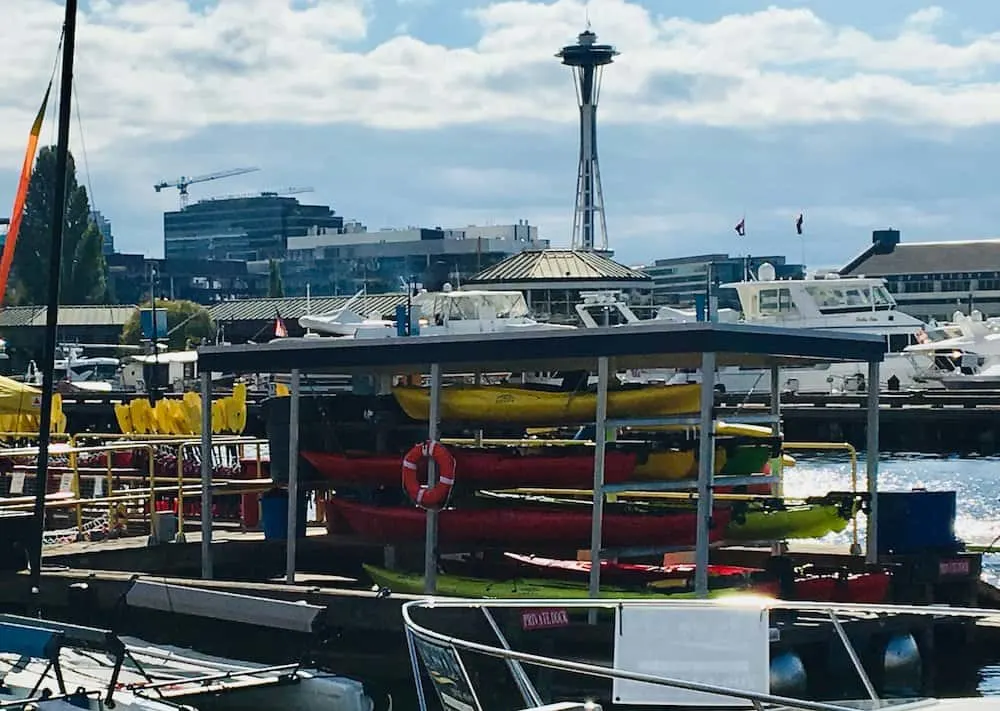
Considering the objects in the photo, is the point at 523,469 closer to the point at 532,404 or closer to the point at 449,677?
the point at 532,404

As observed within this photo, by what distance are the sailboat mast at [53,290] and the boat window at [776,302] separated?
56.4m

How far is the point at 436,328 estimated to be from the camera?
7262 centimetres

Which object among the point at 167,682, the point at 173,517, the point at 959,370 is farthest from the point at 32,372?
the point at 167,682

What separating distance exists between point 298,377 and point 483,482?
2.55 m

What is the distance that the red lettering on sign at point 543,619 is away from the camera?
14.5m

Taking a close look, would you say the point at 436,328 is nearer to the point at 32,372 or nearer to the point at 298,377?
the point at 32,372

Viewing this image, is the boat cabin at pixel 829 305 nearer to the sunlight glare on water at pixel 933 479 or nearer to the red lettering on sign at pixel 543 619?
the sunlight glare on water at pixel 933 479

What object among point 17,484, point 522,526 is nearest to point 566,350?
point 522,526

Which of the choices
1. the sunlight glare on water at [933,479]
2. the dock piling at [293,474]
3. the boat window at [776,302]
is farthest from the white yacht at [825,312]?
the dock piling at [293,474]

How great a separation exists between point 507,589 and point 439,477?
1382 mm

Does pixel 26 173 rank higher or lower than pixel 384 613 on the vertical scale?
higher

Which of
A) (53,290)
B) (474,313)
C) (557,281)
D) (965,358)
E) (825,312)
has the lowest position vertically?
(965,358)

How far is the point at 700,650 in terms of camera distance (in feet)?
34.2

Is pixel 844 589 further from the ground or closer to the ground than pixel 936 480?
further from the ground
